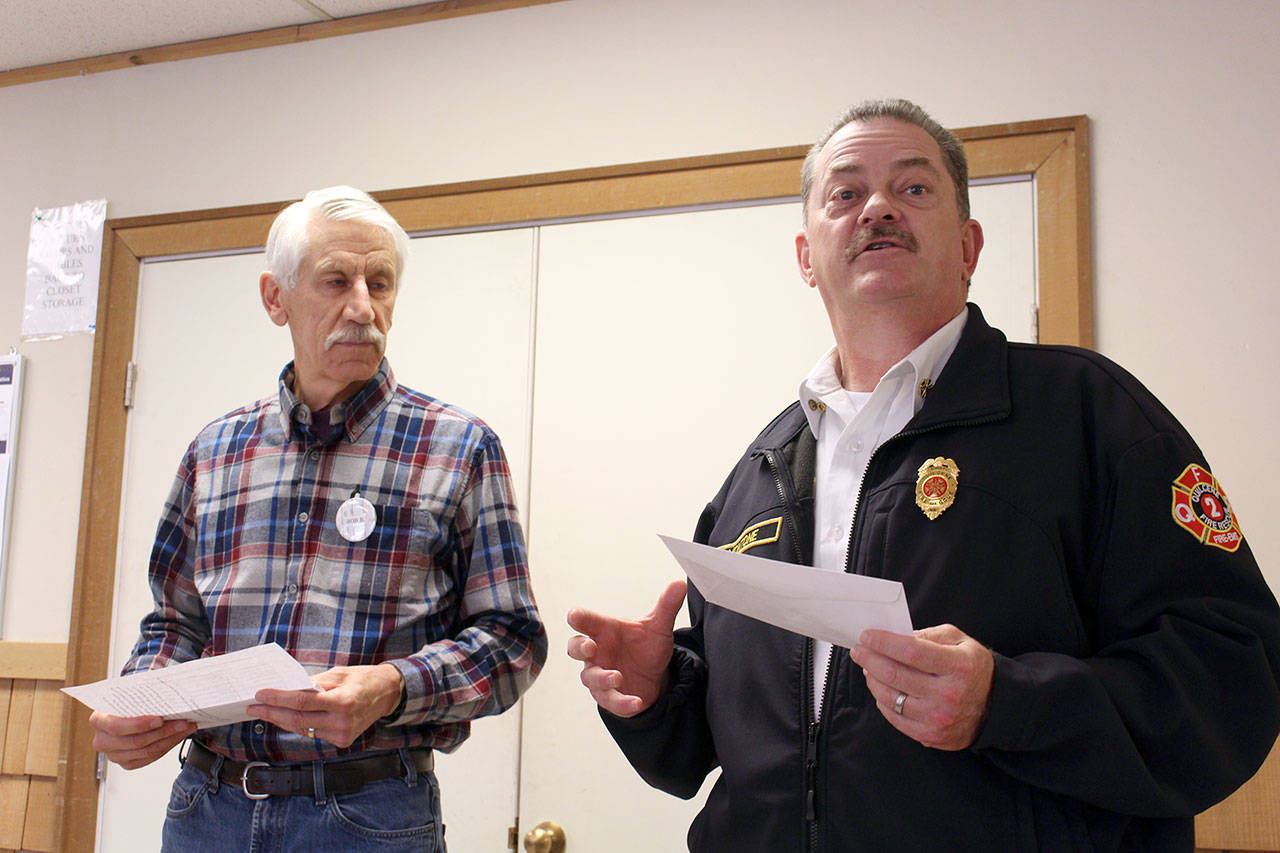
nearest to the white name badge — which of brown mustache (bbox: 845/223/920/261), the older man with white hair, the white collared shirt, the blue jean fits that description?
the older man with white hair

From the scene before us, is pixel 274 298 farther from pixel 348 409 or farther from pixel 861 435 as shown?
pixel 861 435

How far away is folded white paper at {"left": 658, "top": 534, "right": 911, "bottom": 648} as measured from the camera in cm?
96

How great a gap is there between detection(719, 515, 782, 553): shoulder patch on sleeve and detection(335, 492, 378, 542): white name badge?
623mm

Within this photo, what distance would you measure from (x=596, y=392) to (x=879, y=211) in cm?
131

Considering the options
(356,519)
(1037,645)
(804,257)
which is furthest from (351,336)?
(1037,645)

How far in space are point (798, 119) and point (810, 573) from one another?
182 cm

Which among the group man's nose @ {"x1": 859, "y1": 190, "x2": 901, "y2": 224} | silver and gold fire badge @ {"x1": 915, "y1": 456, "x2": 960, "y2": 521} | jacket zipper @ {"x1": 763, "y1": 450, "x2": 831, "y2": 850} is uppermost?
man's nose @ {"x1": 859, "y1": 190, "x2": 901, "y2": 224}

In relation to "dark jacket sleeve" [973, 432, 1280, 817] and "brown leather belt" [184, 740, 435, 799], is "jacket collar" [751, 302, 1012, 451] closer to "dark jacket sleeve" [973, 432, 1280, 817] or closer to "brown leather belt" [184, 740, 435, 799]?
"dark jacket sleeve" [973, 432, 1280, 817]

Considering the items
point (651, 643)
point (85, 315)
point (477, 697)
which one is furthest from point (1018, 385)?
point (85, 315)

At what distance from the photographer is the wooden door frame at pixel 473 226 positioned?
90.4 inches

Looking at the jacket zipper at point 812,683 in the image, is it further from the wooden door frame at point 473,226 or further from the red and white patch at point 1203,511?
the wooden door frame at point 473,226

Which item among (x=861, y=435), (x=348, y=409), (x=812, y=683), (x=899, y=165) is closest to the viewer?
(x=812, y=683)

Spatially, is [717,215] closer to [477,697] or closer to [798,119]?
[798,119]

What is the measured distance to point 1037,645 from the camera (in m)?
1.12
